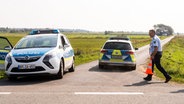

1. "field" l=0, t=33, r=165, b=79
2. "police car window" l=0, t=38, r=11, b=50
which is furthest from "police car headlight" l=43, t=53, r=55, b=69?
"field" l=0, t=33, r=165, b=79

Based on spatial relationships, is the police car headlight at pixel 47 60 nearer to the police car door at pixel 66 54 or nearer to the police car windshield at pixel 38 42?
the police car windshield at pixel 38 42

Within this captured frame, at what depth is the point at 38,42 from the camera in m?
12.2

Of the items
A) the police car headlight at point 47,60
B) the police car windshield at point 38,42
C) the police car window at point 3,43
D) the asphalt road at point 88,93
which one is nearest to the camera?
the asphalt road at point 88,93

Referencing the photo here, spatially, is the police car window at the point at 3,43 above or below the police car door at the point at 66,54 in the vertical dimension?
above

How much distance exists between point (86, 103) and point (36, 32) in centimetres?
772

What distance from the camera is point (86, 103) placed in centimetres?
708

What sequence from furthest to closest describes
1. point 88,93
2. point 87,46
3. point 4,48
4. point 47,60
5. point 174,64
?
point 87,46 < point 174,64 < point 4,48 < point 47,60 < point 88,93

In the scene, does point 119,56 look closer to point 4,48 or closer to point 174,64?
point 4,48

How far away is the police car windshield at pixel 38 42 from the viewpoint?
1199 centimetres

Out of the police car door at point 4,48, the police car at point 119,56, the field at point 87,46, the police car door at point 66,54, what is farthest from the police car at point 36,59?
the field at point 87,46

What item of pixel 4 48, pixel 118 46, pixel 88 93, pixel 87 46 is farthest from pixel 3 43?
pixel 87 46

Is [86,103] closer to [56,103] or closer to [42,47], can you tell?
[56,103]

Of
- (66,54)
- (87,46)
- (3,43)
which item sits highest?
(3,43)

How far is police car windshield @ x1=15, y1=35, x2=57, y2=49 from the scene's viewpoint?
12.0 meters
